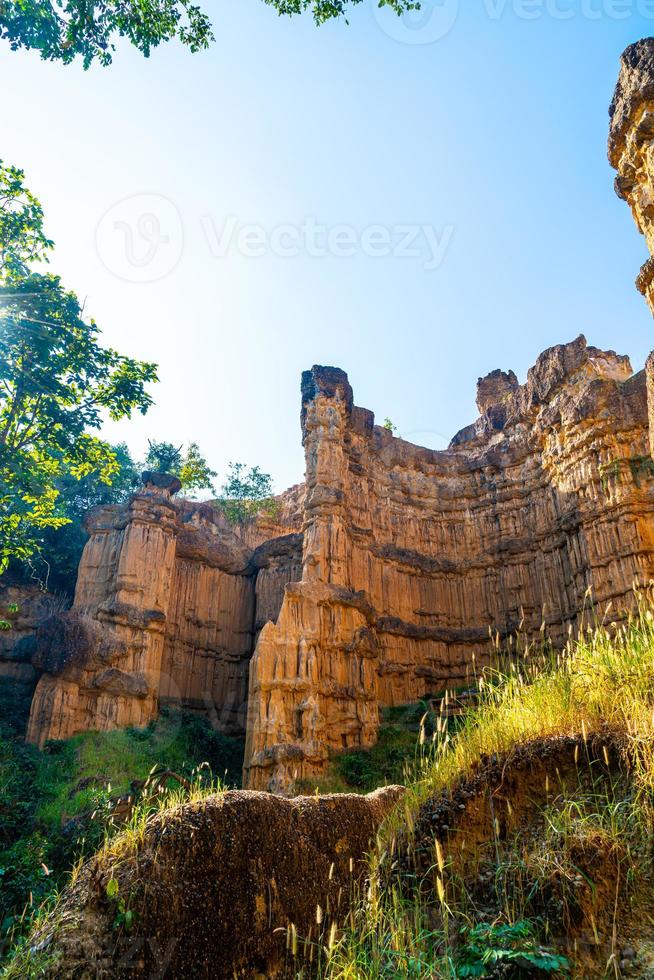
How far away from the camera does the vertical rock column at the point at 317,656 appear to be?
23.5 metres

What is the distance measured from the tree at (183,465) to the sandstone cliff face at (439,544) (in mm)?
11161

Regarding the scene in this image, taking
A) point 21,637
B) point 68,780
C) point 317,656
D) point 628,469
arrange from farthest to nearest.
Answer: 1. point 21,637
2. point 628,469
3. point 317,656
4. point 68,780

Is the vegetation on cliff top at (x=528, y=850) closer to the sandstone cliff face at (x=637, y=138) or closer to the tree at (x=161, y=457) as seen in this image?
the sandstone cliff face at (x=637, y=138)

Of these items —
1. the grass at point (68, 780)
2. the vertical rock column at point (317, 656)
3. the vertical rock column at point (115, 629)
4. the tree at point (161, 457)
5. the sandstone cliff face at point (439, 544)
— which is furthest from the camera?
the tree at point (161, 457)

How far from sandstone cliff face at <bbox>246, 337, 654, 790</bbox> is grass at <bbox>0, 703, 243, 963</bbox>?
10.7ft

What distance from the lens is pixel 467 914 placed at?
4297 millimetres

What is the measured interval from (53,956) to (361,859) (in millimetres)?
2581

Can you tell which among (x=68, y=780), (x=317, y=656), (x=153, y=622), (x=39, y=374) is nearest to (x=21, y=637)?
(x=153, y=622)

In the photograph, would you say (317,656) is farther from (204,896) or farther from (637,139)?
(204,896)

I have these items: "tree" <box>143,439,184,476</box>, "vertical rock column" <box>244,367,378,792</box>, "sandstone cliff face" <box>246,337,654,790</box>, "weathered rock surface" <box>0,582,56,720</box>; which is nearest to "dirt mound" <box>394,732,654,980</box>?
"vertical rock column" <box>244,367,378,792</box>

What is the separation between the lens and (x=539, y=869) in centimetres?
432

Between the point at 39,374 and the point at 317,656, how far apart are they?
51.7 ft

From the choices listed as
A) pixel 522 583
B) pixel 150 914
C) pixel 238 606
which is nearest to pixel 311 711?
pixel 238 606

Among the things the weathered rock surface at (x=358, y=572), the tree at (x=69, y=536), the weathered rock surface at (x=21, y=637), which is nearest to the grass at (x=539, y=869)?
the weathered rock surface at (x=358, y=572)
